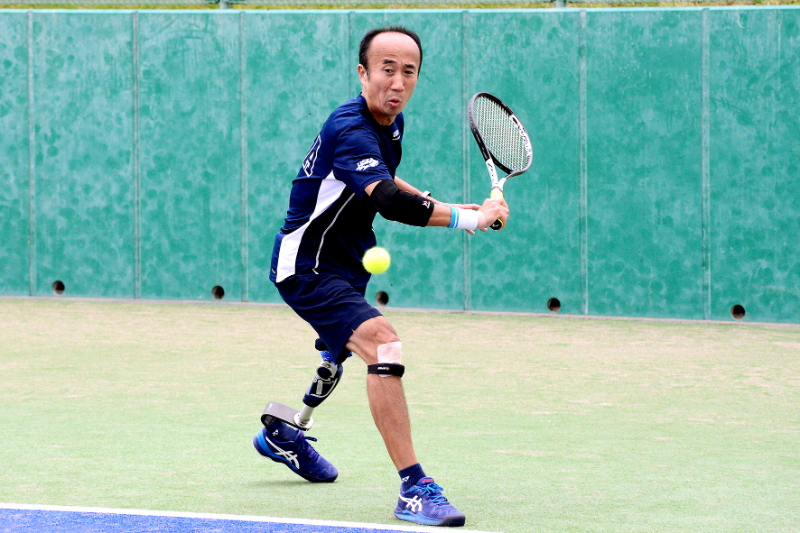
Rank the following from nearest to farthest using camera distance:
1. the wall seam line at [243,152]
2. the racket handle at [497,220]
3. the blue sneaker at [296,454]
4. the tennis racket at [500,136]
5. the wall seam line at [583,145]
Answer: the racket handle at [497,220]
the blue sneaker at [296,454]
the tennis racket at [500,136]
the wall seam line at [583,145]
the wall seam line at [243,152]

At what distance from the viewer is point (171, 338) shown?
384 inches

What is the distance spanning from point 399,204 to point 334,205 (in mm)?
467

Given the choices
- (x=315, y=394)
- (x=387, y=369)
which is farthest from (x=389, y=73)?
(x=315, y=394)

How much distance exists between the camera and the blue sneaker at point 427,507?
4.30 m

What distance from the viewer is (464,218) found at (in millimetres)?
4547

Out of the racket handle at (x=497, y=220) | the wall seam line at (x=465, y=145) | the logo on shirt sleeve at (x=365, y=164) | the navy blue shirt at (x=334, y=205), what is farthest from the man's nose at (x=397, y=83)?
the wall seam line at (x=465, y=145)

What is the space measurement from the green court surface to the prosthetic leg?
278mm

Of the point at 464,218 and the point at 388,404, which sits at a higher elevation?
the point at 464,218

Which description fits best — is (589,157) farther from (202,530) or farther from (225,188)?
(202,530)

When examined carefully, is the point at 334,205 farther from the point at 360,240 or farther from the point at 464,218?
the point at 464,218

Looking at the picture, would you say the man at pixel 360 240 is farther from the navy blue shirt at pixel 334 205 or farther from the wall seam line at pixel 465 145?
the wall seam line at pixel 465 145

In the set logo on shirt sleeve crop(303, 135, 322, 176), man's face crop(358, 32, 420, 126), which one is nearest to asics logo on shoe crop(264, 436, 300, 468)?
logo on shirt sleeve crop(303, 135, 322, 176)

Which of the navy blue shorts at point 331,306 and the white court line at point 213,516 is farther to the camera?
the navy blue shorts at point 331,306

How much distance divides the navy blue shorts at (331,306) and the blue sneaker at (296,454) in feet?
1.64
